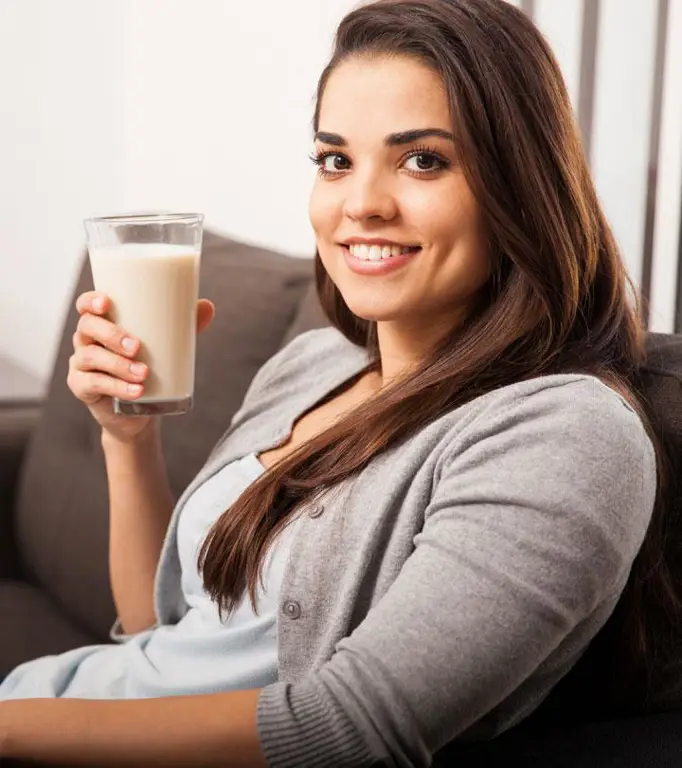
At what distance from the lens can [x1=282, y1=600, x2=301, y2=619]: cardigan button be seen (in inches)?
46.2

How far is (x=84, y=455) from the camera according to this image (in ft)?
6.79

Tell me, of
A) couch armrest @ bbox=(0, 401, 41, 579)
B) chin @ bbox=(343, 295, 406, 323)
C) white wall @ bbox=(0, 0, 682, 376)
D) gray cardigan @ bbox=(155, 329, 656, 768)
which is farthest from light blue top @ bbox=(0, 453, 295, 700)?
white wall @ bbox=(0, 0, 682, 376)

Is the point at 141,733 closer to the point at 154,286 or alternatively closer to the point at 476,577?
the point at 476,577

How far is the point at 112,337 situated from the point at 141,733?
497 mm

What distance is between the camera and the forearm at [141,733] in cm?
98

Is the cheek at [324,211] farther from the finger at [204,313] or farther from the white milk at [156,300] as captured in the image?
the finger at [204,313]

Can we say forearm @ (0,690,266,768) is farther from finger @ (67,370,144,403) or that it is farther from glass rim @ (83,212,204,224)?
glass rim @ (83,212,204,224)

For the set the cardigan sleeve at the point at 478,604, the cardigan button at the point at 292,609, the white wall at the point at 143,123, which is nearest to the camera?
the cardigan sleeve at the point at 478,604

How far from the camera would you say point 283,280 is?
189cm

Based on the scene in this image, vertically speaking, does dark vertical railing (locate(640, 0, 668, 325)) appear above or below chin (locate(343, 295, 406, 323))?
above

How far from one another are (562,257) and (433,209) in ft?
0.46

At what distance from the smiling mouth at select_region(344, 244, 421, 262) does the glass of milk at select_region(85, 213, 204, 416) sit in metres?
0.19

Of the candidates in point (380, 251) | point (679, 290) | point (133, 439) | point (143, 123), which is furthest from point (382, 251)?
point (143, 123)

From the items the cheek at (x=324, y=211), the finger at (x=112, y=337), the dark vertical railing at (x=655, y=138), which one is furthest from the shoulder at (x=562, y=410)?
the dark vertical railing at (x=655, y=138)
